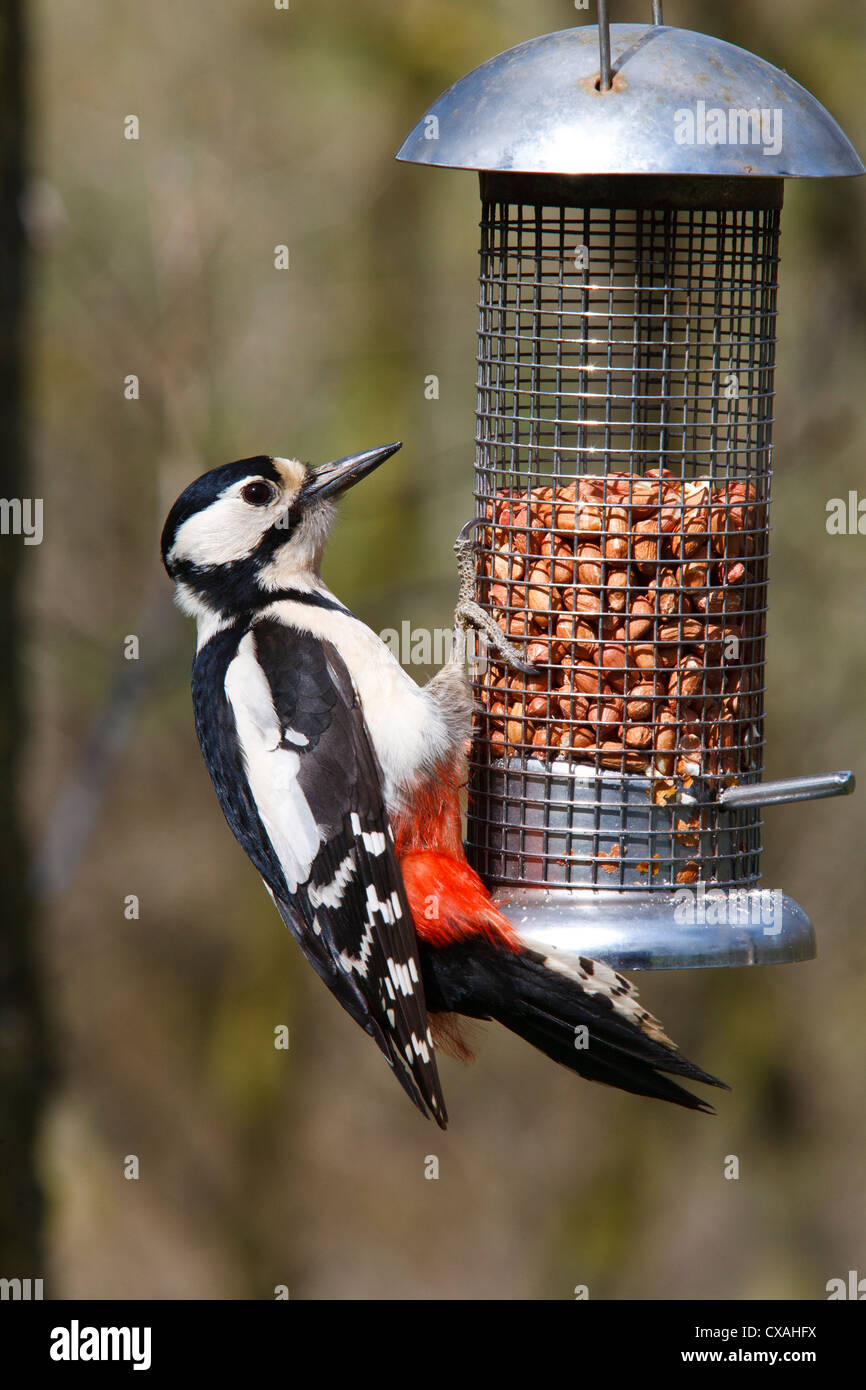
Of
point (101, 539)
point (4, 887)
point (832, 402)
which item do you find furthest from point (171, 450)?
point (832, 402)

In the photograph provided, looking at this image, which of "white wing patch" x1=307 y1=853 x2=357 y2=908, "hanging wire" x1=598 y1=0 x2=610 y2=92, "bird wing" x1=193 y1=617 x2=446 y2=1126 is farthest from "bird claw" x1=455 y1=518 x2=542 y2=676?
"hanging wire" x1=598 y1=0 x2=610 y2=92

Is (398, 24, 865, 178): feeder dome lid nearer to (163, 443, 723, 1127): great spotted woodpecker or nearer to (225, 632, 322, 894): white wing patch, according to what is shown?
(163, 443, 723, 1127): great spotted woodpecker

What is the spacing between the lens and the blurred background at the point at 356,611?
6.92m

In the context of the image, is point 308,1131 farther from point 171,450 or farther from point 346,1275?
point 171,450

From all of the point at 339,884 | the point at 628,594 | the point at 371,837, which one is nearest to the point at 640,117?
the point at 628,594

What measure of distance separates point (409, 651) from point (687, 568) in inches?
145

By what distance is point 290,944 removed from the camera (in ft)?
28.0

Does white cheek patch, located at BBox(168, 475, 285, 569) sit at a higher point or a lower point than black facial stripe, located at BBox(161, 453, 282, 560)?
lower

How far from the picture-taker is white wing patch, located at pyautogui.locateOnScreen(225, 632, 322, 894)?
3.84 metres

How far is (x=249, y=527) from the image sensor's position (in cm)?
423

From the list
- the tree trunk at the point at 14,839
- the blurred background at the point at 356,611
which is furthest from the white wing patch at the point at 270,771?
the blurred background at the point at 356,611

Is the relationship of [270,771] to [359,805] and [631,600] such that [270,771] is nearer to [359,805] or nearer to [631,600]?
[359,805]

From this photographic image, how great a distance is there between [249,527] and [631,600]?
3.70 ft

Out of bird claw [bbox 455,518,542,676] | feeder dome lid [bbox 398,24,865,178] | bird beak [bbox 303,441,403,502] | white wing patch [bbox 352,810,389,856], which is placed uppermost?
feeder dome lid [bbox 398,24,865,178]
